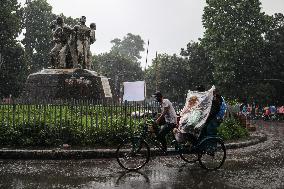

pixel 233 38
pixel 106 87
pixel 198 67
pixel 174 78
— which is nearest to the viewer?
pixel 106 87

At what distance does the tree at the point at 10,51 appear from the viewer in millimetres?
43281

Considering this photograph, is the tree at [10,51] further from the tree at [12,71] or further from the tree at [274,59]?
the tree at [274,59]

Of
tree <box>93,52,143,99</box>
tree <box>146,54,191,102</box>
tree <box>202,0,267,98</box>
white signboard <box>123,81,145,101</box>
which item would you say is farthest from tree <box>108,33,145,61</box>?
white signboard <box>123,81,145,101</box>

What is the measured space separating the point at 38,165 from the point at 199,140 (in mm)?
3830

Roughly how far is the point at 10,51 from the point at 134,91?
28.6 meters

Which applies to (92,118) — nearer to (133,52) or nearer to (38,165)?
(38,165)

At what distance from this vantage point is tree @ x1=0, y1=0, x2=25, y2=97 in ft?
142

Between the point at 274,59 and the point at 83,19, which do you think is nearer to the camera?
the point at 83,19

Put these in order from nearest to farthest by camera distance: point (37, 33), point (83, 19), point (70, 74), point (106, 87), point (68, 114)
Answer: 1. point (68, 114)
2. point (70, 74)
3. point (106, 87)
4. point (83, 19)
5. point (37, 33)

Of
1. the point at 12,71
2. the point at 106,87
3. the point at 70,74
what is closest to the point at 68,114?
the point at 70,74

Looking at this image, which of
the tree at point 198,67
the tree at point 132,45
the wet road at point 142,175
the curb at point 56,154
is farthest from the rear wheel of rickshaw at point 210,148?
the tree at point 132,45

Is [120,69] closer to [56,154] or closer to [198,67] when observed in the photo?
[198,67]

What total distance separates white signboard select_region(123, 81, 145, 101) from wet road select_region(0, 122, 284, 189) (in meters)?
11.0

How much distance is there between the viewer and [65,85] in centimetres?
1822
